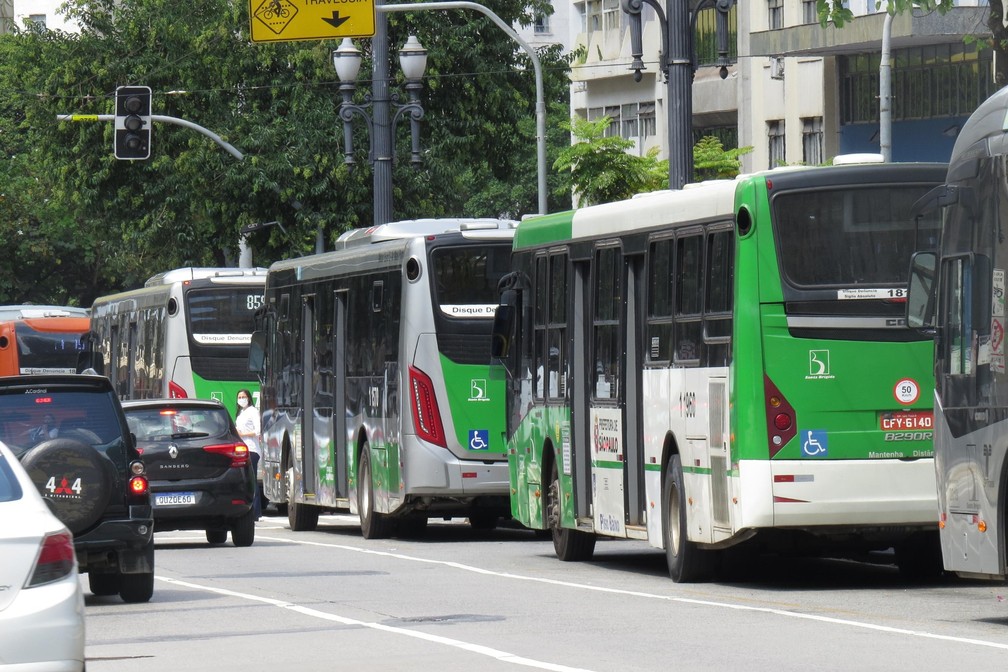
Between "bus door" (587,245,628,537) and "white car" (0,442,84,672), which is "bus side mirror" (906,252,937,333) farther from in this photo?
"white car" (0,442,84,672)

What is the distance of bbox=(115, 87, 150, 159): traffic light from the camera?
3475 centimetres

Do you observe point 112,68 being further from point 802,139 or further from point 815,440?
point 815,440

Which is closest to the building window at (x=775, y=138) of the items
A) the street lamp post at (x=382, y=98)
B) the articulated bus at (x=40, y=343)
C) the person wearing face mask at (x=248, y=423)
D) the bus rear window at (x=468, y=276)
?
the articulated bus at (x=40, y=343)

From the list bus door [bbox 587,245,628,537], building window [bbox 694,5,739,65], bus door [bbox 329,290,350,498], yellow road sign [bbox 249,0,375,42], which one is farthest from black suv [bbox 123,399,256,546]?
building window [bbox 694,5,739,65]

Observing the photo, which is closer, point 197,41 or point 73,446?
point 73,446

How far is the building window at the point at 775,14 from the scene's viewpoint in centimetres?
4675

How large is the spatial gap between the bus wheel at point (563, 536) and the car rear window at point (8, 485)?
993 centimetres

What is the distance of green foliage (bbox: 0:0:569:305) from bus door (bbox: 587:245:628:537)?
921 inches

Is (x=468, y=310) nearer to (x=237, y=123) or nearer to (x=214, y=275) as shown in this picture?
(x=214, y=275)

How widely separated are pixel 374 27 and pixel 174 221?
21625 millimetres

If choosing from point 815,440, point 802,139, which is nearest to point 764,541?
point 815,440

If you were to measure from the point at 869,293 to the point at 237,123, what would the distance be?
30096 mm

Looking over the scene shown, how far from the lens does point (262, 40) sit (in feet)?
101

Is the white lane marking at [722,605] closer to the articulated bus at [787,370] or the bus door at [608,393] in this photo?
the articulated bus at [787,370]
